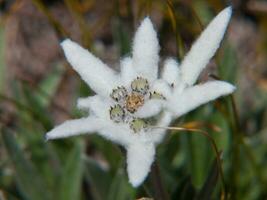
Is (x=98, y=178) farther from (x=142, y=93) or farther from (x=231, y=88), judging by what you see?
(x=231, y=88)

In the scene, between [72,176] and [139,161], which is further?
[72,176]

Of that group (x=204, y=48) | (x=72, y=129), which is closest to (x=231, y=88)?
(x=204, y=48)

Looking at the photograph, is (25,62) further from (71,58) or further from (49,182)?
(71,58)

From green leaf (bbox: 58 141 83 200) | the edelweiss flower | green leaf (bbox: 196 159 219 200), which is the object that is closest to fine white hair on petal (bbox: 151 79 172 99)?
the edelweiss flower

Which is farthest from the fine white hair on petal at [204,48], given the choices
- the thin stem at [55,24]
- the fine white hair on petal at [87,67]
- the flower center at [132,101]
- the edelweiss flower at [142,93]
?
the thin stem at [55,24]

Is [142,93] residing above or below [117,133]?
above

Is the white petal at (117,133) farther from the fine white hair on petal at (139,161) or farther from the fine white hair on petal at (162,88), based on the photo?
the fine white hair on petal at (162,88)
